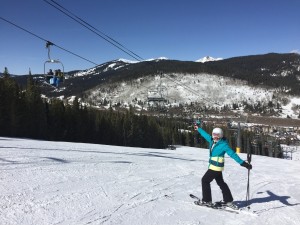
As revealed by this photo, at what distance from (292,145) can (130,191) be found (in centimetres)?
18396

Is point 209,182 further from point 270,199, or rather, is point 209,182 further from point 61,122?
point 61,122

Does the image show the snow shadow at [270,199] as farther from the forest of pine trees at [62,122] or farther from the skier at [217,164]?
the forest of pine trees at [62,122]

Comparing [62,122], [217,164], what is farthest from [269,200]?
[62,122]

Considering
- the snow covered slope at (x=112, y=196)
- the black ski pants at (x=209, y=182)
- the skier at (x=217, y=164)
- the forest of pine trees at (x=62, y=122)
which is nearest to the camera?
the snow covered slope at (x=112, y=196)

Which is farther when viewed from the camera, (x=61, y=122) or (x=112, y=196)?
(x=61, y=122)

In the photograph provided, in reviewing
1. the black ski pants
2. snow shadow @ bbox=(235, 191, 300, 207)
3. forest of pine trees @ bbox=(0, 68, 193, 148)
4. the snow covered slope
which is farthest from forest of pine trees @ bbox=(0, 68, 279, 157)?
the black ski pants

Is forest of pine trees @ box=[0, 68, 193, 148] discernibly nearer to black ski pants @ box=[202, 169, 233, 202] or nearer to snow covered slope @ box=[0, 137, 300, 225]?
snow covered slope @ box=[0, 137, 300, 225]

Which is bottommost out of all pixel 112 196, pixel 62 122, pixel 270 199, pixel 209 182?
pixel 270 199

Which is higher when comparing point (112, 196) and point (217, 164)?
point (217, 164)

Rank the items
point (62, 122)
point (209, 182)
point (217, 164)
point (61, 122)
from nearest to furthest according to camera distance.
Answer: point (217, 164)
point (209, 182)
point (61, 122)
point (62, 122)

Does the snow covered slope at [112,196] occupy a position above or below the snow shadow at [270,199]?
above

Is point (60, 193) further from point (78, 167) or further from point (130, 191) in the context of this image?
point (78, 167)

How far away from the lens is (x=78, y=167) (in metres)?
12.4

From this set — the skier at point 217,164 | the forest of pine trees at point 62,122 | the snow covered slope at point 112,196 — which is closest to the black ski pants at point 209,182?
the skier at point 217,164
